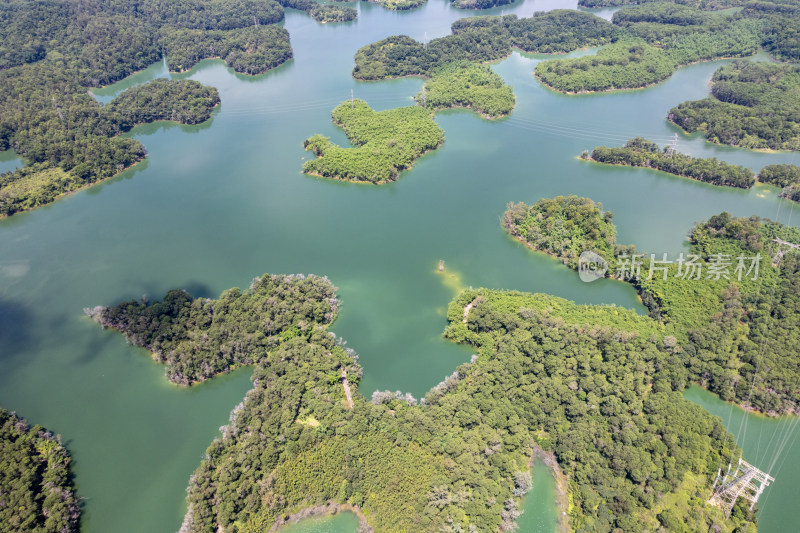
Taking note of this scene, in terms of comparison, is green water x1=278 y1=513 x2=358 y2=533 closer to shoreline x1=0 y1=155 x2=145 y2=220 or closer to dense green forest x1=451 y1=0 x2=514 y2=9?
shoreline x1=0 y1=155 x2=145 y2=220

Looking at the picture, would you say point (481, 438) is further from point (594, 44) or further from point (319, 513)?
point (594, 44)

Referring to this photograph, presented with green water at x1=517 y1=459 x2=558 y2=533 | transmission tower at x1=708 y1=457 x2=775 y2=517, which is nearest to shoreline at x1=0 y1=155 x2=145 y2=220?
green water at x1=517 y1=459 x2=558 y2=533

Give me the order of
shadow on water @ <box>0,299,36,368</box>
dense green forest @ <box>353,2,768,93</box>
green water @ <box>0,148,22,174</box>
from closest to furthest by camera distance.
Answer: shadow on water @ <box>0,299,36,368</box> → green water @ <box>0,148,22,174</box> → dense green forest @ <box>353,2,768,93</box>

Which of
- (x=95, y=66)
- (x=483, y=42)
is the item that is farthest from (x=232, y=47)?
(x=483, y=42)

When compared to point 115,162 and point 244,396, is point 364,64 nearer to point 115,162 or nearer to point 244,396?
point 115,162

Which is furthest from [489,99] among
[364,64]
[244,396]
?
[244,396]

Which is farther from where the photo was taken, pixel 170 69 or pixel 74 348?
pixel 170 69

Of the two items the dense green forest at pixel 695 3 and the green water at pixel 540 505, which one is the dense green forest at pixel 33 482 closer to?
the green water at pixel 540 505
